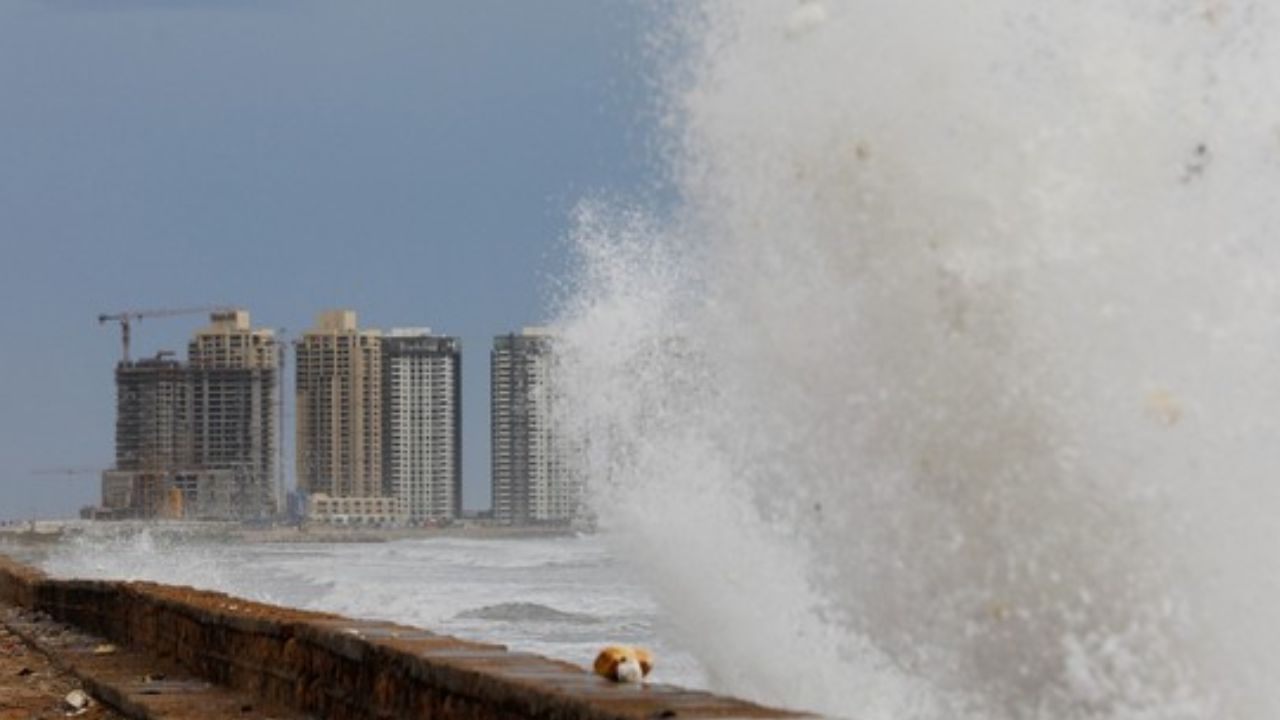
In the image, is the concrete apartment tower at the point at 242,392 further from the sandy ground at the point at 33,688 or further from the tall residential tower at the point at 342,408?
the sandy ground at the point at 33,688

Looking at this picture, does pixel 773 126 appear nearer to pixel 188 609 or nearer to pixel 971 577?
pixel 971 577

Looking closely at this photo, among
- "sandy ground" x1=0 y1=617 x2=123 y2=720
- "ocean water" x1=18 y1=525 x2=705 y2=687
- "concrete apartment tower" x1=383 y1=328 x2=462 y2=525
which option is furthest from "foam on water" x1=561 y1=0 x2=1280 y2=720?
"concrete apartment tower" x1=383 y1=328 x2=462 y2=525

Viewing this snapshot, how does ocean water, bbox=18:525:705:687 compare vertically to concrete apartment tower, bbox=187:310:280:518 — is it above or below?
below

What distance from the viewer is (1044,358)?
7.75 meters

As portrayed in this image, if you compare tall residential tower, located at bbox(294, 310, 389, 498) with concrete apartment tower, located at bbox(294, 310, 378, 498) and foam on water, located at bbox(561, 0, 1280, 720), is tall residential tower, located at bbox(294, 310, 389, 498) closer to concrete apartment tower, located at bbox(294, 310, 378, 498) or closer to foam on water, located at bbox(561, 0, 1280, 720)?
concrete apartment tower, located at bbox(294, 310, 378, 498)

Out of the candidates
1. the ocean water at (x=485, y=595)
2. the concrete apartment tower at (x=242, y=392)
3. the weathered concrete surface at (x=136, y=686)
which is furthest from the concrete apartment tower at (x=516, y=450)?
the weathered concrete surface at (x=136, y=686)

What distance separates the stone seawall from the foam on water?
138 cm

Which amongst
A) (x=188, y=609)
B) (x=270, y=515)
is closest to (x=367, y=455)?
(x=270, y=515)

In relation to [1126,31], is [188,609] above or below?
below

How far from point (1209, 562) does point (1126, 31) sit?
1535mm

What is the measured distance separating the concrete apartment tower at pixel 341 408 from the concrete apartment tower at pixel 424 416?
115 centimetres

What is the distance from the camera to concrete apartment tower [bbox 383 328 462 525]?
184m

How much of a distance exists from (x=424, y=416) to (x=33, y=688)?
571 ft

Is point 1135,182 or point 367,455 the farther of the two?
point 367,455
